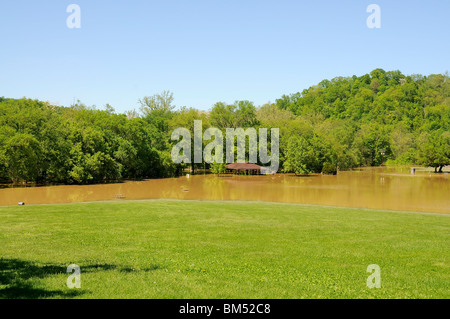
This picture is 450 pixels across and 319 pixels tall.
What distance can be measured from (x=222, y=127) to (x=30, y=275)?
7768cm

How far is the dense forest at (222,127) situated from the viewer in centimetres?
4631

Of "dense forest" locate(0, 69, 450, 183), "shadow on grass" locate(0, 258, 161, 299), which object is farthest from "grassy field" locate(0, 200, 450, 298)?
"dense forest" locate(0, 69, 450, 183)

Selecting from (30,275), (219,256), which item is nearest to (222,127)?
(219,256)

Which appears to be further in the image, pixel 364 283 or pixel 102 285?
pixel 364 283

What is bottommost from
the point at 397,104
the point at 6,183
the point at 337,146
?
the point at 6,183

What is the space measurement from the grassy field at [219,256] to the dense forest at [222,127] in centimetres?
3252

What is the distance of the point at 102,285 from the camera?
21.8 feet

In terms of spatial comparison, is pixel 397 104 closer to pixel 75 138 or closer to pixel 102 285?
pixel 75 138

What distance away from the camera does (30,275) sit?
7.20 m

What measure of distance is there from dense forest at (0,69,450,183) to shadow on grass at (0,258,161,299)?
38.3 m

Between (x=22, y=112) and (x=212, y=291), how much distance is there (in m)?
47.9

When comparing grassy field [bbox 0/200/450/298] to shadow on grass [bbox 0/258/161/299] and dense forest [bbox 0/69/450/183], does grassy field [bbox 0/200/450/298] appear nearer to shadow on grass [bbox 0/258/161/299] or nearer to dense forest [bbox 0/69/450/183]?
shadow on grass [bbox 0/258/161/299]

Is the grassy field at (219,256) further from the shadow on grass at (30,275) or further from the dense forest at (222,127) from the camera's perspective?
the dense forest at (222,127)
